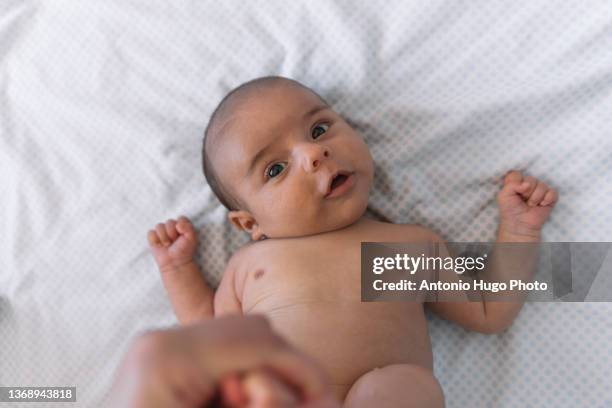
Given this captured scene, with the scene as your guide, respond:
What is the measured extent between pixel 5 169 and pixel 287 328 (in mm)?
802

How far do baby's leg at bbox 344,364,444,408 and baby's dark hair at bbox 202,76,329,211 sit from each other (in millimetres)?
445

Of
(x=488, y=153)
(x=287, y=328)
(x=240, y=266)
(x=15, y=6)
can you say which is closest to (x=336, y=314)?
(x=287, y=328)

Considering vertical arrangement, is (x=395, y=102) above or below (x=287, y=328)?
above

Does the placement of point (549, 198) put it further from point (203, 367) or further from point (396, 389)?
point (203, 367)

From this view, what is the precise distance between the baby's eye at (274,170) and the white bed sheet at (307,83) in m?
0.21

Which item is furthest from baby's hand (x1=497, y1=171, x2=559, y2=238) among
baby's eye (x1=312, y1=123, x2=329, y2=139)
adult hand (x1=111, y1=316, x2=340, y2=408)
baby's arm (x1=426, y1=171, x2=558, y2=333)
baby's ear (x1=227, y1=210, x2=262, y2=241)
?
adult hand (x1=111, y1=316, x2=340, y2=408)

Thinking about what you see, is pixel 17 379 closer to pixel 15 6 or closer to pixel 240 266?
pixel 240 266

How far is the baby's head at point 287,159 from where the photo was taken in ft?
3.74

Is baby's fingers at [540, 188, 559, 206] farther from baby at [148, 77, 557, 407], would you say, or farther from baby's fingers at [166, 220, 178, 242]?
baby's fingers at [166, 220, 178, 242]

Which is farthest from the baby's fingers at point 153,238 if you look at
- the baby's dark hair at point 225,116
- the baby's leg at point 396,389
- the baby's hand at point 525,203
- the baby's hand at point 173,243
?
the baby's hand at point 525,203

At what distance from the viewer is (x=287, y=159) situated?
3.82ft

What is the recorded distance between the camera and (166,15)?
4.55ft

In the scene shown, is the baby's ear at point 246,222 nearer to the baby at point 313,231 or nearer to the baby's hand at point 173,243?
the baby at point 313,231

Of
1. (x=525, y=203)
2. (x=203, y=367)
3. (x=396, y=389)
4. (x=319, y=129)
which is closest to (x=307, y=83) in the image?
(x=319, y=129)
